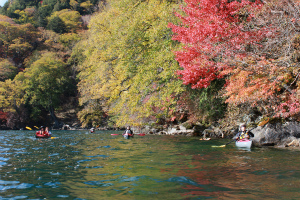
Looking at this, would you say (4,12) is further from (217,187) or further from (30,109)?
(217,187)

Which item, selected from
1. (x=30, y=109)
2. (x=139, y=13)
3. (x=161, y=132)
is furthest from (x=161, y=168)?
(x=30, y=109)

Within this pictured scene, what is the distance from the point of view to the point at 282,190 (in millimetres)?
4461

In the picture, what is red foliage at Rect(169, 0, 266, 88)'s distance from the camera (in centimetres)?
1066

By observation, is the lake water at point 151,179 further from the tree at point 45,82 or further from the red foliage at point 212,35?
the tree at point 45,82

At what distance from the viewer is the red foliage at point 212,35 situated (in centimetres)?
1066

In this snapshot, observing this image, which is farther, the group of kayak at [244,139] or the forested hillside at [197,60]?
the group of kayak at [244,139]

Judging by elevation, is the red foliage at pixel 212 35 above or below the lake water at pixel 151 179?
above

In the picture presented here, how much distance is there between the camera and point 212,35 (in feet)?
37.1

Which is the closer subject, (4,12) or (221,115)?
(221,115)

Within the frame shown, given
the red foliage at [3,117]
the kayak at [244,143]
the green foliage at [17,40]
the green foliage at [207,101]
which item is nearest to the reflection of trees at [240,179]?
the kayak at [244,143]

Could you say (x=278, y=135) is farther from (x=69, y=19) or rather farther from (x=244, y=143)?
(x=69, y=19)

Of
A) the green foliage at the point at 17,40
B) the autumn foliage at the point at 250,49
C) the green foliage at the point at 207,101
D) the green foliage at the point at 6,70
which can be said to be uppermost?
the green foliage at the point at 17,40

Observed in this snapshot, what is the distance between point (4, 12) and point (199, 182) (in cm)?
7325

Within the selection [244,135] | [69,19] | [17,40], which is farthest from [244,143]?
[69,19]
